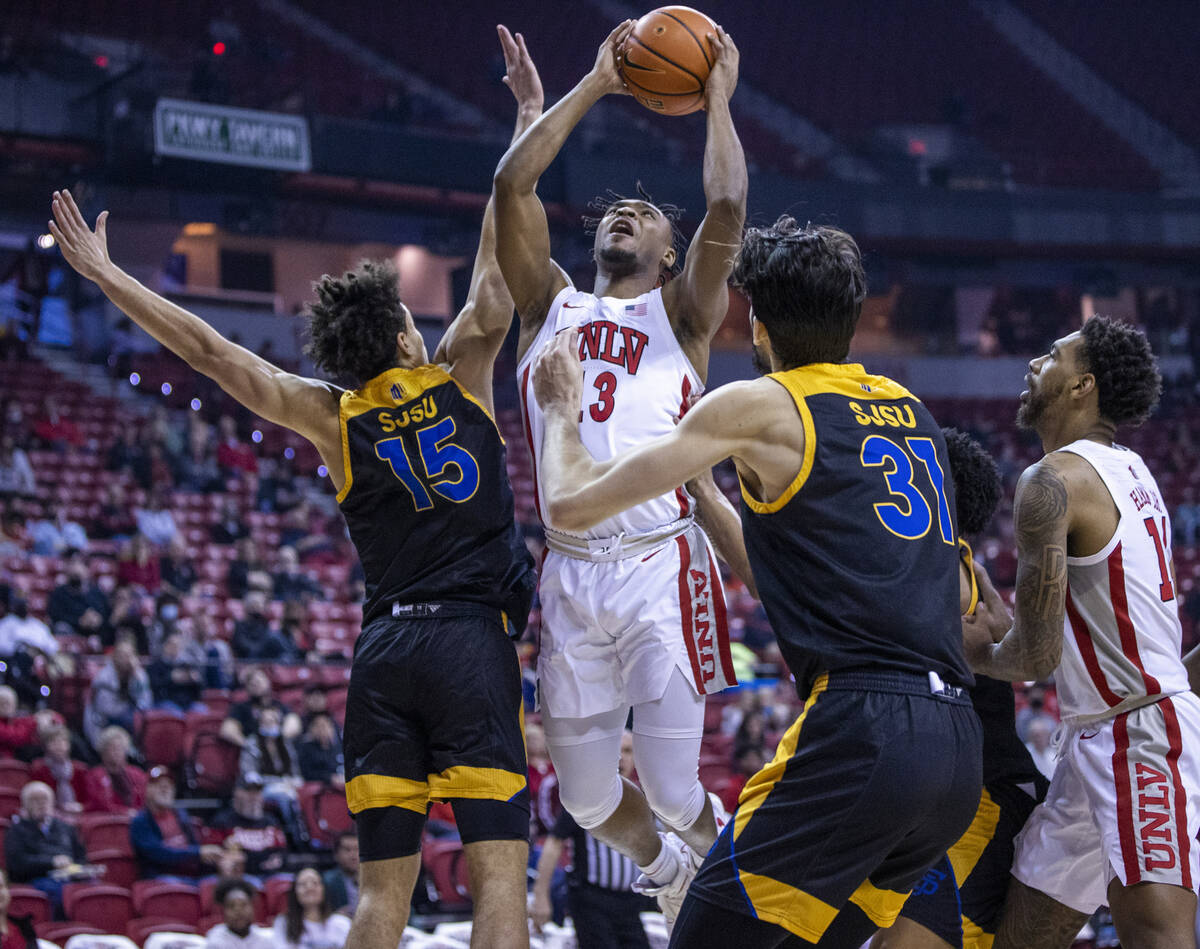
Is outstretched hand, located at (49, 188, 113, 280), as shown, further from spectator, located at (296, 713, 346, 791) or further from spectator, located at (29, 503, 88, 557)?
spectator, located at (29, 503, 88, 557)

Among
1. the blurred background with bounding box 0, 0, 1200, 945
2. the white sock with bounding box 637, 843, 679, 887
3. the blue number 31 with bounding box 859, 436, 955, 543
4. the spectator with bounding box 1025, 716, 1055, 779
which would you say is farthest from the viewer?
the spectator with bounding box 1025, 716, 1055, 779

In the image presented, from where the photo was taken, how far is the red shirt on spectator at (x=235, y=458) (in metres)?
17.0

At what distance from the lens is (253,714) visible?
33.4 ft

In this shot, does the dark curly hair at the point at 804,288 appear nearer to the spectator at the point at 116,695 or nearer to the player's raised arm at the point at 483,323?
the player's raised arm at the point at 483,323

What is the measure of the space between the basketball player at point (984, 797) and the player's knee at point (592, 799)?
3.03ft

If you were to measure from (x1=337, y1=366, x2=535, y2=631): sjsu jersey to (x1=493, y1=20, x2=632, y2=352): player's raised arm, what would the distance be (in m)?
0.46

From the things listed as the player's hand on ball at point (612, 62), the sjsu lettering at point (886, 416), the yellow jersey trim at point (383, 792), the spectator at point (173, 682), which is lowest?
the spectator at point (173, 682)

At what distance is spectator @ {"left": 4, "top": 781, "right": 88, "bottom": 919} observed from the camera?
8164mm

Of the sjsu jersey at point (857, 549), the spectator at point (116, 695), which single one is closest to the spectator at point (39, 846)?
the spectator at point (116, 695)

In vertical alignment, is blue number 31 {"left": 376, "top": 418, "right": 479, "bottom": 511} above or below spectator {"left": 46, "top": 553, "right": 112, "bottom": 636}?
above

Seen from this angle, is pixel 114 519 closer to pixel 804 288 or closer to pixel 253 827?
pixel 253 827

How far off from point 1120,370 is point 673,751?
5.95ft

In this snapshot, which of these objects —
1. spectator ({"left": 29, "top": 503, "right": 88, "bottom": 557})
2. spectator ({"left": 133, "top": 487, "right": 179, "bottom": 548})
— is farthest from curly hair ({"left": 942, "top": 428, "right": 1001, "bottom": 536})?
spectator ({"left": 133, "top": 487, "right": 179, "bottom": 548})

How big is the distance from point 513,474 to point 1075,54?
18380mm
